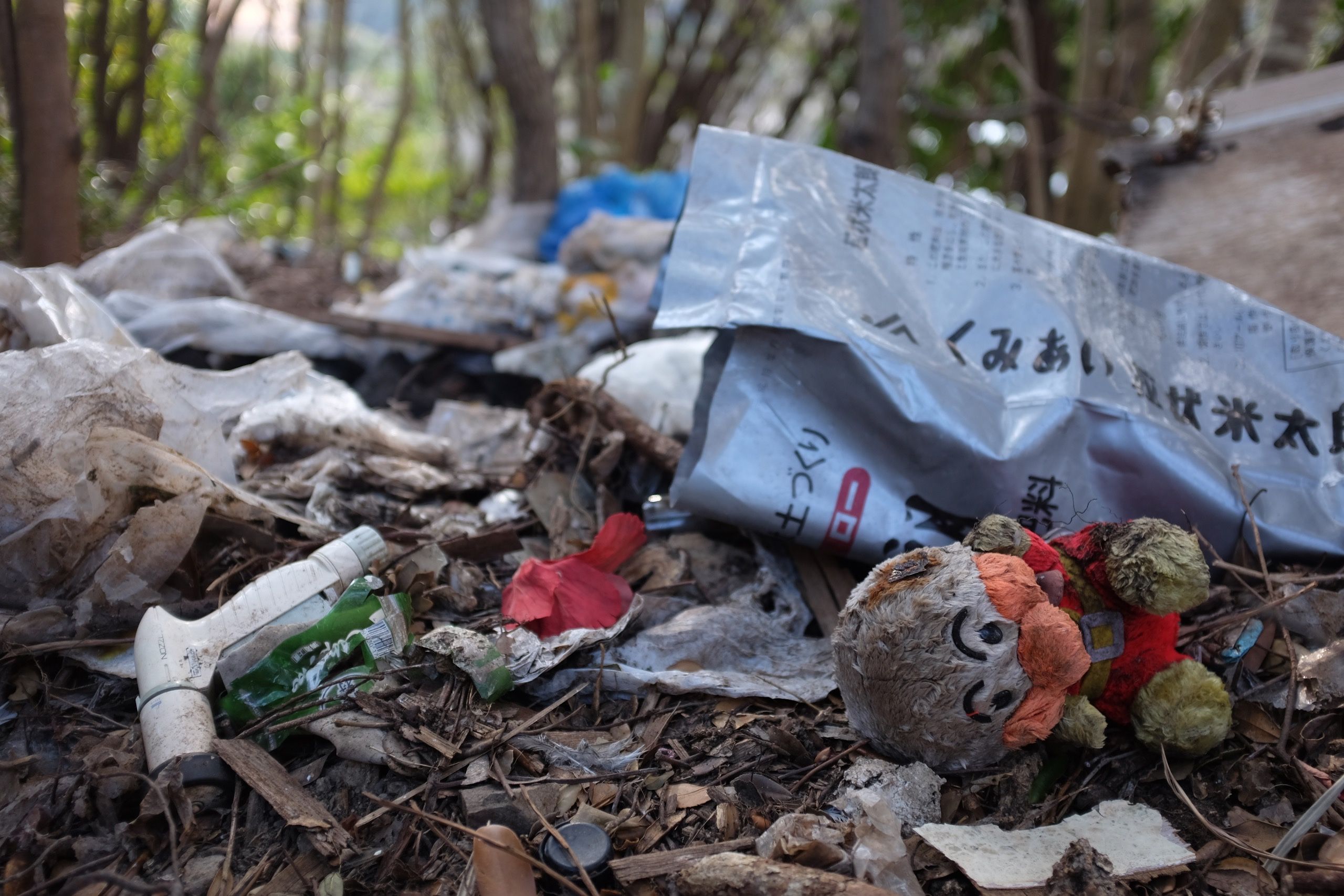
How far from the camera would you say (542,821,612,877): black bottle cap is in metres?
1.16

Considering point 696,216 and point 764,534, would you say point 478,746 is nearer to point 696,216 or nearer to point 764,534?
point 764,534

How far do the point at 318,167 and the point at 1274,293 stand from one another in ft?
20.4

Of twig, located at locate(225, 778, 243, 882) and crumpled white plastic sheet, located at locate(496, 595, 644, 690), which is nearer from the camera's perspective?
twig, located at locate(225, 778, 243, 882)

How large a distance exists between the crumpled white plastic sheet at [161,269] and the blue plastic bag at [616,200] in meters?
1.47

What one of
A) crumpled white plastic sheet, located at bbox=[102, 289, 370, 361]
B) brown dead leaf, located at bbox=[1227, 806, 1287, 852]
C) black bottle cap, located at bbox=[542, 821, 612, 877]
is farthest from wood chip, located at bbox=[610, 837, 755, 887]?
crumpled white plastic sheet, located at bbox=[102, 289, 370, 361]

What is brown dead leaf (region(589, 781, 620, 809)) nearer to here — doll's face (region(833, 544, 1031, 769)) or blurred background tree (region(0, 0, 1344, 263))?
doll's face (region(833, 544, 1031, 769))

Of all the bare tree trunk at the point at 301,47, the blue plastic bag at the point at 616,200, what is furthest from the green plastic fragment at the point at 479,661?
the bare tree trunk at the point at 301,47

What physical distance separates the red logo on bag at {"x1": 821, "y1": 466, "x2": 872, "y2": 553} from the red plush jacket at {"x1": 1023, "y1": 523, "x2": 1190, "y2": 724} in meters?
0.41

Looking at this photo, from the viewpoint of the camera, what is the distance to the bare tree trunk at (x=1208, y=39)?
491 cm

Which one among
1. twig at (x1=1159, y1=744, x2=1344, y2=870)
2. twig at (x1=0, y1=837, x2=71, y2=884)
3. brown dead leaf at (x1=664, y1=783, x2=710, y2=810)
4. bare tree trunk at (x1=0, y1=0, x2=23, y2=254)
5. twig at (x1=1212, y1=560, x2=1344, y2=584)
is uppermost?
bare tree trunk at (x1=0, y1=0, x2=23, y2=254)

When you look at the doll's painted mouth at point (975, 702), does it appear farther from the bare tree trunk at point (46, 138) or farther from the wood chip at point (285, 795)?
the bare tree trunk at point (46, 138)

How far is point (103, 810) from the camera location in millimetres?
1246

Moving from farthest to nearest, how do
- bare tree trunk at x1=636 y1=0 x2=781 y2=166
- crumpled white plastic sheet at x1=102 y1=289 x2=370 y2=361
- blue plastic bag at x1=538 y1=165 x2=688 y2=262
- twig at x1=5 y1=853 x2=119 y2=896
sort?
bare tree trunk at x1=636 y1=0 x2=781 y2=166 < blue plastic bag at x1=538 y1=165 x2=688 y2=262 < crumpled white plastic sheet at x1=102 y1=289 x2=370 y2=361 < twig at x1=5 y1=853 x2=119 y2=896

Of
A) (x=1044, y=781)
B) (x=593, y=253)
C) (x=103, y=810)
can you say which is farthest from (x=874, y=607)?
(x=593, y=253)
